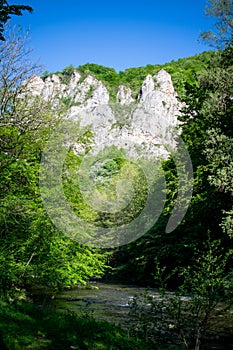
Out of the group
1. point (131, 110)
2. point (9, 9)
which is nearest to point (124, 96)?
point (131, 110)

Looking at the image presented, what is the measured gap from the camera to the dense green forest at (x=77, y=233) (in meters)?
6.46

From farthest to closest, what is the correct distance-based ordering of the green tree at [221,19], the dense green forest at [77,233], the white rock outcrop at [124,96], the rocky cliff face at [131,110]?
the white rock outcrop at [124,96] → the rocky cliff face at [131,110] → the green tree at [221,19] → the dense green forest at [77,233]

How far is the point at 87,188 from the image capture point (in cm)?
1661

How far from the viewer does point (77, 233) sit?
12.2 meters

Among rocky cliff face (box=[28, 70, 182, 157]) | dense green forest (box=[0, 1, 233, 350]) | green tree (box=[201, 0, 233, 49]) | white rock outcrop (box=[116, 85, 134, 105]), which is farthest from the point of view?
white rock outcrop (box=[116, 85, 134, 105])

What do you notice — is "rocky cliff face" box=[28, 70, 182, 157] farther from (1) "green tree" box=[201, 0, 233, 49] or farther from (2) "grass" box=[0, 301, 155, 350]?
(2) "grass" box=[0, 301, 155, 350]

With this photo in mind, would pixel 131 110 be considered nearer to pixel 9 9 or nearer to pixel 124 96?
pixel 124 96

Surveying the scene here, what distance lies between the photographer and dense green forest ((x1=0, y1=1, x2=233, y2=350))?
254 inches

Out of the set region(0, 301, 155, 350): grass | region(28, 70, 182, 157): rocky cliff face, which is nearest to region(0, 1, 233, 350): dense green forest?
region(0, 301, 155, 350): grass

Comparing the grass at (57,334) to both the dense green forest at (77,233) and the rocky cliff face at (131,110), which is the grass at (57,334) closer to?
the dense green forest at (77,233)

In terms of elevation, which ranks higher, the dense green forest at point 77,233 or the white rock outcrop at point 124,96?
the white rock outcrop at point 124,96

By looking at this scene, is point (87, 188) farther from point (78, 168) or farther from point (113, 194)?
point (113, 194)

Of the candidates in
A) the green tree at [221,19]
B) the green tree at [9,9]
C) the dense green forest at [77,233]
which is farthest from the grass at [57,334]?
the green tree at [221,19]

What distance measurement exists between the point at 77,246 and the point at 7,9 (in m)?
8.51
